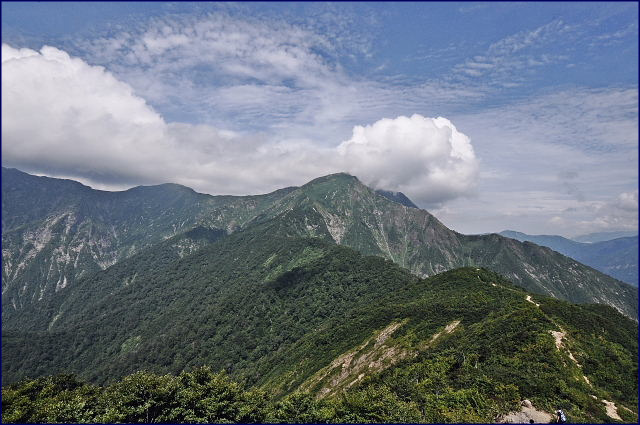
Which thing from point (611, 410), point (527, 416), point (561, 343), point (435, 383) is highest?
point (561, 343)

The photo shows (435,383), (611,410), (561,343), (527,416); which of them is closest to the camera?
(527,416)

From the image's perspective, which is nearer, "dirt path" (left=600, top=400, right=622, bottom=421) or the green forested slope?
"dirt path" (left=600, top=400, right=622, bottom=421)

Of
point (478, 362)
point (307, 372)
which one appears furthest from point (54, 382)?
point (478, 362)

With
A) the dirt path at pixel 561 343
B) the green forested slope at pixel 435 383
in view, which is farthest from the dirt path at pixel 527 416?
the dirt path at pixel 561 343

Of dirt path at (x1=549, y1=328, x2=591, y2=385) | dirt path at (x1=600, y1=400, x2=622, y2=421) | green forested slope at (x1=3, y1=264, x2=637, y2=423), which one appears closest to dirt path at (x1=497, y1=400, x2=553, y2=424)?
green forested slope at (x1=3, y1=264, x2=637, y2=423)

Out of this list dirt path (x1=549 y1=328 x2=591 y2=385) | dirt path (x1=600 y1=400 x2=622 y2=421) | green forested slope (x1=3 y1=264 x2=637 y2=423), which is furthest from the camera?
dirt path (x1=549 y1=328 x2=591 y2=385)

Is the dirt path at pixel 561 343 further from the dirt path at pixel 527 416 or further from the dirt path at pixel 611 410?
the dirt path at pixel 527 416

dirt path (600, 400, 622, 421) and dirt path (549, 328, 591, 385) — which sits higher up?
dirt path (549, 328, 591, 385)

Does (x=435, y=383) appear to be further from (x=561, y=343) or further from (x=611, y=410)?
(x=561, y=343)

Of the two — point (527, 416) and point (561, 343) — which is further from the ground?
point (561, 343)

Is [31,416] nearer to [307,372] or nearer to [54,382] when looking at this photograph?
[54,382]

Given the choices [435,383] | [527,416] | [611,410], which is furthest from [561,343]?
[527,416]

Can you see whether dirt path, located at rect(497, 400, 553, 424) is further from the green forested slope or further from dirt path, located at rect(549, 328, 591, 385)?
dirt path, located at rect(549, 328, 591, 385)
